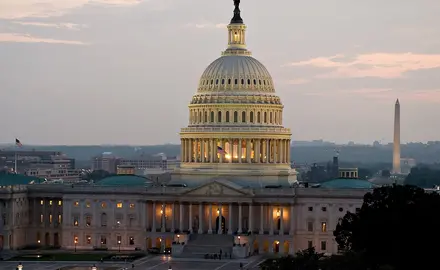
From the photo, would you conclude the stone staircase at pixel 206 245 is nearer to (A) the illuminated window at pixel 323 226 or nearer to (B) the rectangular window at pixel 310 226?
(B) the rectangular window at pixel 310 226

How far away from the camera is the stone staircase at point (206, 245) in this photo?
191 meters

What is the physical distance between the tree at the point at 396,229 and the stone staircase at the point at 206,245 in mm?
41182

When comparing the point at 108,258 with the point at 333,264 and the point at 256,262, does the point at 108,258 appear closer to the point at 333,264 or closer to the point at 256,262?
the point at 256,262

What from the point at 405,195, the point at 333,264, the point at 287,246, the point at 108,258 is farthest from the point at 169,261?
the point at 333,264

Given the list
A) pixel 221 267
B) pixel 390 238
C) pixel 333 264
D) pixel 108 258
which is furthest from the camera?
pixel 108 258

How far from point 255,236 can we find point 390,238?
5808 cm

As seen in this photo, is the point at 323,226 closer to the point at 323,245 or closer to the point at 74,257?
the point at 323,245

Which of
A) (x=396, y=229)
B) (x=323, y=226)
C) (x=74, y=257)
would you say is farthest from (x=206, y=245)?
(x=396, y=229)

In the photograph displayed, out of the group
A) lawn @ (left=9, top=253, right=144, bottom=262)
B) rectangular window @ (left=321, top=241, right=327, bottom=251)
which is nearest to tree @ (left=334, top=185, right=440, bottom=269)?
rectangular window @ (left=321, top=241, right=327, bottom=251)

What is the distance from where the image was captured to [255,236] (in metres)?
199

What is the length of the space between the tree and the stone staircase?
135 ft

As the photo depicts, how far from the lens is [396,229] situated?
5600 inches

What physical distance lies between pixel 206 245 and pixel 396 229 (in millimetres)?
56564

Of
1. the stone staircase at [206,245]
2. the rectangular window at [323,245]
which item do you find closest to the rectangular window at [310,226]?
the rectangular window at [323,245]
